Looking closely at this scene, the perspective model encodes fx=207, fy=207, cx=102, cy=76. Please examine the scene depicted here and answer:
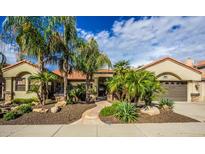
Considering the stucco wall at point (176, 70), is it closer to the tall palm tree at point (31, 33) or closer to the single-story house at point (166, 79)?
the single-story house at point (166, 79)

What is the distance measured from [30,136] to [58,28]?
32.4ft

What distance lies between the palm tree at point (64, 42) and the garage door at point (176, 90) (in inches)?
448

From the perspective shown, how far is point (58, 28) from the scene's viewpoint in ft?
50.4

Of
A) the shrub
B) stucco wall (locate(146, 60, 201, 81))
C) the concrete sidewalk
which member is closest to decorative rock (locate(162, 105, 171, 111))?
the shrub

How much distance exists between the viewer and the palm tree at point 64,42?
49.8 feet

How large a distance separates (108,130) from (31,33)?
372 inches

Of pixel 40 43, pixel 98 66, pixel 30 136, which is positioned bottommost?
pixel 30 136

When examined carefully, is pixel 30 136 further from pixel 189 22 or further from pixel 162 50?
pixel 162 50

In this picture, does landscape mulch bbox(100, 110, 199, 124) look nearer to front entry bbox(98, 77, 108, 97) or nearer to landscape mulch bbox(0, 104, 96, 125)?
landscape mulch bbox(0, 104, 96, 125)

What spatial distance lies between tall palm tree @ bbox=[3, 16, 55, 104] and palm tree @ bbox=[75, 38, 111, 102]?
3.08 meters

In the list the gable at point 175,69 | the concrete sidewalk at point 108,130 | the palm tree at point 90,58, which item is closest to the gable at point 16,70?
the palm tree at point 90,58

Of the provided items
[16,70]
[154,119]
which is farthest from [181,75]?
[16,70]
